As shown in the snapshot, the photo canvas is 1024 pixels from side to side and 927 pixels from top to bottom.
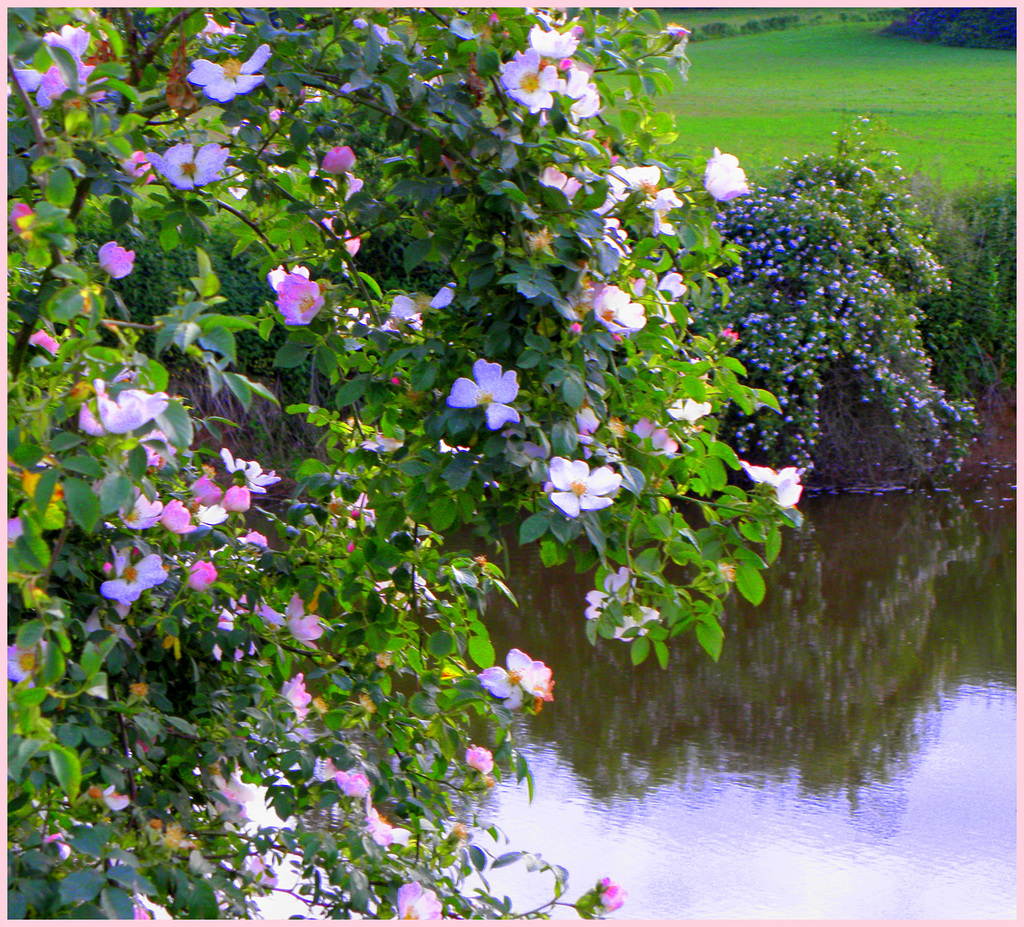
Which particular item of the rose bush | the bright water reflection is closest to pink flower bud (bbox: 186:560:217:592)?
the rose bush

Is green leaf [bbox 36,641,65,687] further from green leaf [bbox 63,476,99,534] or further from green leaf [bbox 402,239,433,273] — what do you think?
green leaf [bbox 402,239,433,273]

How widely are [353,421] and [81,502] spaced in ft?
2.71

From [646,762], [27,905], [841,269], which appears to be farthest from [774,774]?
[841,269]

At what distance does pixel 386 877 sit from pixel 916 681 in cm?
329

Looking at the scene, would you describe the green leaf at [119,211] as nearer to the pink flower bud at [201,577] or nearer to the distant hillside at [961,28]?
the pink flower bud at [201,577]

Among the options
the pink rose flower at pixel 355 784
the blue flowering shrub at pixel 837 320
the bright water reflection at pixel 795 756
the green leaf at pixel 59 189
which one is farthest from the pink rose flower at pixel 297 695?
the blue flowering shrub at pixel 837 320

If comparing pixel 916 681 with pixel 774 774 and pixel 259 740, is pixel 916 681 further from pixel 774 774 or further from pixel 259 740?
pixel 259 740

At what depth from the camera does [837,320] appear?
273 inches

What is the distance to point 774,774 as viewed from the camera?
3299mm

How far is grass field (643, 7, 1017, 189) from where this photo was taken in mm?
14062

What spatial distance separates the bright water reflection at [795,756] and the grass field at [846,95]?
875 centimetres

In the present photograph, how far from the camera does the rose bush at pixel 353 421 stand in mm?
1008

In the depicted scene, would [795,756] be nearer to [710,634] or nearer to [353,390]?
[710,634]

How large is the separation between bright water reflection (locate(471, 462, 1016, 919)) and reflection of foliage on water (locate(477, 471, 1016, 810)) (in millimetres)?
11
